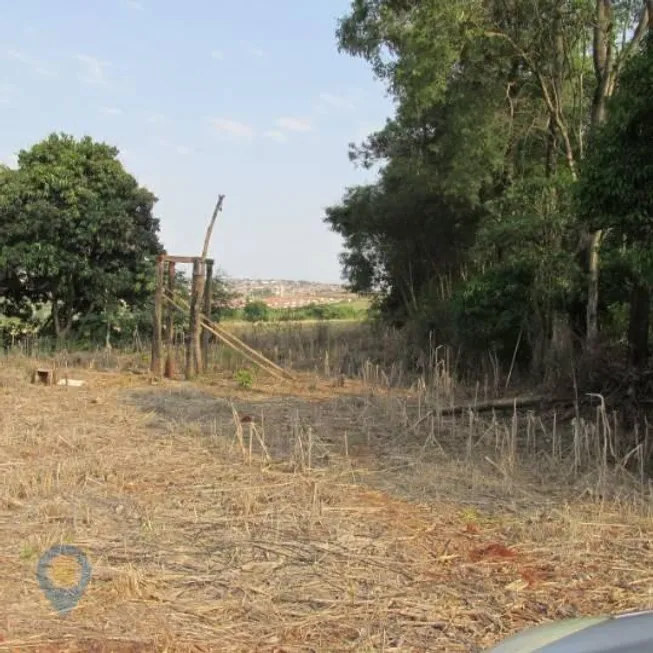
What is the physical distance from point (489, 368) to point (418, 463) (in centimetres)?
586

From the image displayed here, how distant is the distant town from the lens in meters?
20.4

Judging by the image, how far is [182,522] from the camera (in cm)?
477

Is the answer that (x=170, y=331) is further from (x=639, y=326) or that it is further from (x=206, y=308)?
(x=639, y=326)

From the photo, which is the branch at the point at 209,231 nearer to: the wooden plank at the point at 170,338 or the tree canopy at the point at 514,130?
the wooden plank at the point at 170,338

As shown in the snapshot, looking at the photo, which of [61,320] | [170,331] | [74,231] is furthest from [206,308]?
[61,320]

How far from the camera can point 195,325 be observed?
12.3 metres

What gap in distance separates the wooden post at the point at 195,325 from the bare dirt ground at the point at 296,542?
454 cm

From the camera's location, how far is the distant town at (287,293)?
67.1 ft

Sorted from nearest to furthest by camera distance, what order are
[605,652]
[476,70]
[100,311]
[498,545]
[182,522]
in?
1. [605,652]
2. [498,545]
3. [182,522]
4. [476,70]
5. [100,311]

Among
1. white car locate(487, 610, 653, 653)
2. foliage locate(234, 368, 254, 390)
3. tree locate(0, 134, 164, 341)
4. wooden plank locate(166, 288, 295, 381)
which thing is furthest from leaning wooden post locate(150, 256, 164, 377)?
white car locate(487, 610, 653, 653)

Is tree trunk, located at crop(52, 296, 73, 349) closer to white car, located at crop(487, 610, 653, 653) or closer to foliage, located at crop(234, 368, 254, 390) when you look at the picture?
foliage, located at crop(234, 368, 254, 390)

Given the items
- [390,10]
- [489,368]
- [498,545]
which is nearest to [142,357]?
Result: [489,368]

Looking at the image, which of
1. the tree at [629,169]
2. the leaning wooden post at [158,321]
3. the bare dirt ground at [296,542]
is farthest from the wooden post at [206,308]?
the tree at [629,169]

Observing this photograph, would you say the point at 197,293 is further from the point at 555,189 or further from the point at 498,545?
the point at 498,545
